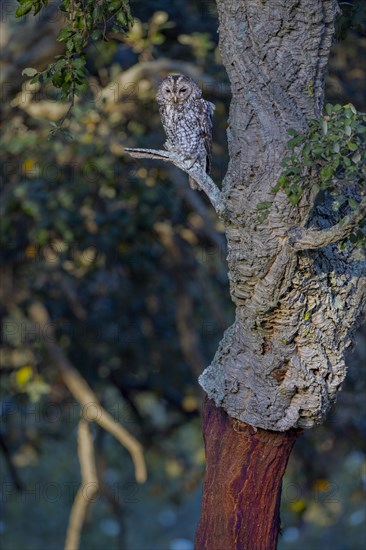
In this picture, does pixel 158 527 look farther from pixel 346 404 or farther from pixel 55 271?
pixel 55 271

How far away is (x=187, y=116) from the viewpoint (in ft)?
14.0

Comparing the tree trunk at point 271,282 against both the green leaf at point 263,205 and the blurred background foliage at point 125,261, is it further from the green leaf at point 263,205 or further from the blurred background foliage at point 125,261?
the blurred background foliage at point 125,261

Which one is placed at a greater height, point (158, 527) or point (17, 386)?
point (17, 386)

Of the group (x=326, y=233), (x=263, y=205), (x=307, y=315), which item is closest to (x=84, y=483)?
(x=307, y=315)

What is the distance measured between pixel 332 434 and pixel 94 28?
4.33m

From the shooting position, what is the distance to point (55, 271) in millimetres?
5828

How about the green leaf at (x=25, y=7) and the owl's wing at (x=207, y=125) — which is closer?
the green leaf at (x=25, y=7)

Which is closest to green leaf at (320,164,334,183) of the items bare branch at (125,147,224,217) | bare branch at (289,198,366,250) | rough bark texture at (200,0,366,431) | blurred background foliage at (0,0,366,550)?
bare branch at (289,198,366,250)

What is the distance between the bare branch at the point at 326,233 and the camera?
8.77 feet

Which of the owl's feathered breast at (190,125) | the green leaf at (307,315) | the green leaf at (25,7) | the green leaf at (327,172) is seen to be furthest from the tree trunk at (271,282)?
the owl's feathered breast at (190,125)

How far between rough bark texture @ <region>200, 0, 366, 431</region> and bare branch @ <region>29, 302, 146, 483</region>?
2.55m

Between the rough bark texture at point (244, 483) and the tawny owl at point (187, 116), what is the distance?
1370mm

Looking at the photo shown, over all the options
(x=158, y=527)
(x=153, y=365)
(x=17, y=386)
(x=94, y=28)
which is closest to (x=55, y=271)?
(x=17, y=386)

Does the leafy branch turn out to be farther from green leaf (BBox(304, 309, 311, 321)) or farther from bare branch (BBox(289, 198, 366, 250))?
green leaf (BBox(304, 309, 311, 321))
